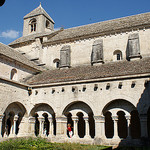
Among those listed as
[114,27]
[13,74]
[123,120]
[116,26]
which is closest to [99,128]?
[123,120]

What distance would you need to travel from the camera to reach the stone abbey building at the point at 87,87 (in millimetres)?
14477

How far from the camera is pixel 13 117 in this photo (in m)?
16.4

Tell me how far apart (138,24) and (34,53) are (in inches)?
480

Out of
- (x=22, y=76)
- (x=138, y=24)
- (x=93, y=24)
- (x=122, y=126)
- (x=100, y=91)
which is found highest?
(x=93, y=24)

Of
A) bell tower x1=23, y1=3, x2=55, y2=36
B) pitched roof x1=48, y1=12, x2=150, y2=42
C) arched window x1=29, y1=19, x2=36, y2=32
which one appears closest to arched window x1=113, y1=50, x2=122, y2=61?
pitched roof x1=48, y1=12, x2=150, y2=42

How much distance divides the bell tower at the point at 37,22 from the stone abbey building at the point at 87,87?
5.37 metres

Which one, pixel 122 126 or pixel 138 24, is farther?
pixel 138 24

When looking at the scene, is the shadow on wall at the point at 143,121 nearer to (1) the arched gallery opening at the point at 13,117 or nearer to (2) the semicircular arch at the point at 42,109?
(2) the semicircular arch at the point at 42,109

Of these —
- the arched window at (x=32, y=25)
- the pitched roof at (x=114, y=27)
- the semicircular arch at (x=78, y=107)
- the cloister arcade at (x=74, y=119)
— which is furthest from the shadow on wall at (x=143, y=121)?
the arched window at (x=32, y=25)

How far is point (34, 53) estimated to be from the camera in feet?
78.6

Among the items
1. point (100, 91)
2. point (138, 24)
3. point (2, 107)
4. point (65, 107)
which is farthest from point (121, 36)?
point (2, 107)

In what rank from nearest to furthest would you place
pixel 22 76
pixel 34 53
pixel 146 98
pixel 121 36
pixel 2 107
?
pixel 146 98, pixel 2 107, pixel 22 76, pixel 121 36, pixel 34 53

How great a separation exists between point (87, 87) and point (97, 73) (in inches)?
57.2

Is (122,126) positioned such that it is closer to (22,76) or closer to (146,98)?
(146,98)
